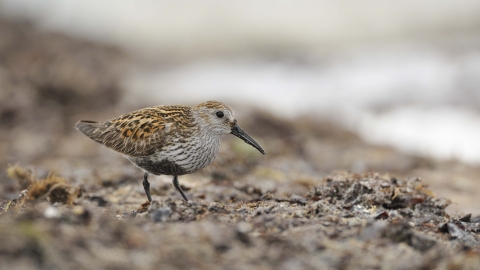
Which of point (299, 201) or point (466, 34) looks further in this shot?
point (466, 34)

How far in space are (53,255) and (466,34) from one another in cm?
2103

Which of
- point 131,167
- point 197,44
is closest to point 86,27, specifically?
point 197,44

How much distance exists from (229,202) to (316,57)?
51.5 ft

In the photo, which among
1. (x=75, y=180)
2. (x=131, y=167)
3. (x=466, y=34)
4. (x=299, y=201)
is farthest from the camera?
(x=466, y=34)

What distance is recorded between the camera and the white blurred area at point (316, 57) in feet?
54.1

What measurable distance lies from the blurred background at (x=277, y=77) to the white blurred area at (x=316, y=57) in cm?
6

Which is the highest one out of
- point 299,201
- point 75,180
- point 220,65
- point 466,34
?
point 466,34

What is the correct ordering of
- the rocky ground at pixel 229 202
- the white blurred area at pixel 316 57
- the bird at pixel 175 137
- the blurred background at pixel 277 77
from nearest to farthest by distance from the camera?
→ 1. the rocky ground at pixel 229 202
2. the bird at pixel 175 137
3. the blurred background at pixel 277 77
4. the white blurred area at pixel 316 57

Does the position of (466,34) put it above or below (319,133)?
above

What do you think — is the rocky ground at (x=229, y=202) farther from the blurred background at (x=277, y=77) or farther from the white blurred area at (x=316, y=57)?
the white blurred area at (x=316, y=57)

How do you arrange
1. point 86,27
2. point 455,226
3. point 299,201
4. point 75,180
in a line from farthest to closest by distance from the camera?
1. point 86,27
2. point 75,180
3. point 299,201
4. point 455,226

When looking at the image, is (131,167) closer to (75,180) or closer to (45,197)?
(75,180)

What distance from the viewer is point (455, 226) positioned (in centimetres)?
541

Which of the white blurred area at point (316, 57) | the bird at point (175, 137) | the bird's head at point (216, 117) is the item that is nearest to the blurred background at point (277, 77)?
the white blurred area at point (316, 57)
